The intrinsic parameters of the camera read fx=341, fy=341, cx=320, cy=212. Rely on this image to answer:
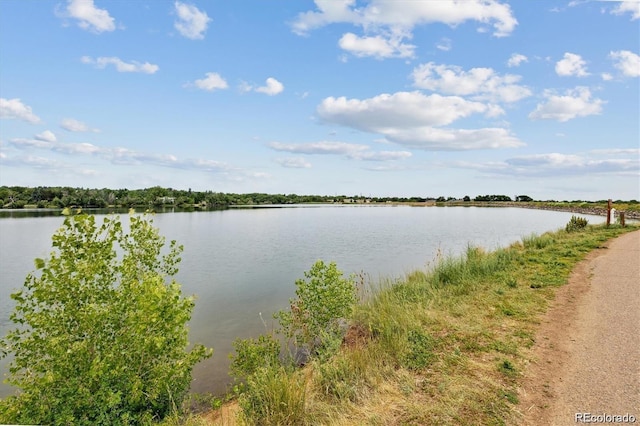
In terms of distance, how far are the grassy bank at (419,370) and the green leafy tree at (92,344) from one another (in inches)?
52.9

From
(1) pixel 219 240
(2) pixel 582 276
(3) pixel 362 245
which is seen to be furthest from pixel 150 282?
(1) pixel 219 240

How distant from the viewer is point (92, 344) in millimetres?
5789

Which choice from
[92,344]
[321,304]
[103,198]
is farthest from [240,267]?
[103,198]

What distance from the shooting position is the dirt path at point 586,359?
168 inches

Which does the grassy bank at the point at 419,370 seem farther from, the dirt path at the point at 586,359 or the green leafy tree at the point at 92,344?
the green leafy tree at the point at 92,344

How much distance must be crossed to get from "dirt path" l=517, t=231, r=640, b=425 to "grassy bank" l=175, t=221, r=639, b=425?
25cm

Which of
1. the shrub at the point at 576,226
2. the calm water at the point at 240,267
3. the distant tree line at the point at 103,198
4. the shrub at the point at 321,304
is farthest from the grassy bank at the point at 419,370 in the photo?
the distant tree line at the point at 103,198

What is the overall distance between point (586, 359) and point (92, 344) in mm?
8146

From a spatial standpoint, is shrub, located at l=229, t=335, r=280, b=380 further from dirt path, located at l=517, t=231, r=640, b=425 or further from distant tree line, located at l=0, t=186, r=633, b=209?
distant tree line, located at l=0, t=186, r=633, b=209

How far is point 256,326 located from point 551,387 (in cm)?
936

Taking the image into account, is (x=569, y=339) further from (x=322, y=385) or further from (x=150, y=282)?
(x=150, y=282)

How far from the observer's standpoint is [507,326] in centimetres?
717

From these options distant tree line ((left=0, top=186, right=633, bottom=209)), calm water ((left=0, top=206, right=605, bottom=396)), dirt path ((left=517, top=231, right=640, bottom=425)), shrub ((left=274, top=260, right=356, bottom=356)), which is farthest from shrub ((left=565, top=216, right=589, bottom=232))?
distant tree line ((left=0, top=186, right=633, bottom=209))

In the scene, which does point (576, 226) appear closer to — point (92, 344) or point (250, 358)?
point (250, 358)
